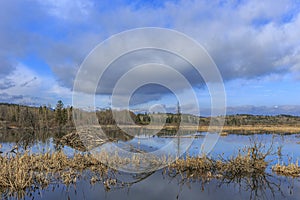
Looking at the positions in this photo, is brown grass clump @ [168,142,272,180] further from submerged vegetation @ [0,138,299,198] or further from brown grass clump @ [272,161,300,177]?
brown grass clump @ [272,161,300,177]

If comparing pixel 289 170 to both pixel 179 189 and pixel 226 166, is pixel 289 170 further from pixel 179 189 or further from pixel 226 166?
pixel 179 189

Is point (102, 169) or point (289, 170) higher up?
point (289, 170)

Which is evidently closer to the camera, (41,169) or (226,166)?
(41,169)

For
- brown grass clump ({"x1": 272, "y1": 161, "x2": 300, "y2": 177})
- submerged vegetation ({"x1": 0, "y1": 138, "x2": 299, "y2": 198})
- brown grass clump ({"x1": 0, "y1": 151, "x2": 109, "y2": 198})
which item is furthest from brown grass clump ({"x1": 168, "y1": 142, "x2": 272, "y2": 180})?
brown grass clump ({"x1": 0, "y1": 151, "x2": 109, "y2": 198})

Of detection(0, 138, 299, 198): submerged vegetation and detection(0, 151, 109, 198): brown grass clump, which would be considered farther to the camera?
detection(0, 138, 299, 198): submerged vegetation

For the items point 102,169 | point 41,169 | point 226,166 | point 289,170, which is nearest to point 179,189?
point 226,166

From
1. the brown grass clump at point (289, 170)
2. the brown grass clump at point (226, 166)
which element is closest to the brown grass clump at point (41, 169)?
the brown grass clump at point (226, 166)

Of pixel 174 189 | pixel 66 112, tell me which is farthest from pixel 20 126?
pixel 174 189

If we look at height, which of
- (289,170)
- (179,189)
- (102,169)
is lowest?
(179,189)

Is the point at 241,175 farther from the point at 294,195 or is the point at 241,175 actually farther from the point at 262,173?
the point at 294,195

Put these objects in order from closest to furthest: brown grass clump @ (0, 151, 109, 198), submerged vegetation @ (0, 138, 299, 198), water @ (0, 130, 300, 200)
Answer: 1. water @ (0, 130, 300, 200)
2. brown grass clump @ (0, 151, 109, 198)
3. submerged vegetation @ (0, 138, 299, 198)

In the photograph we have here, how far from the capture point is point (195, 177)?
1062 cm

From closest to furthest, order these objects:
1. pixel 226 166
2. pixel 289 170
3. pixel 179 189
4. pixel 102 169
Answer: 1. pixel 179 189
2. pixel 289 170
3. pixel 226 166
4. pixel 102 169

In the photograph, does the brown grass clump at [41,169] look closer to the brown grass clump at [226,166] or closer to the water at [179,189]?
the water at [179,189]
